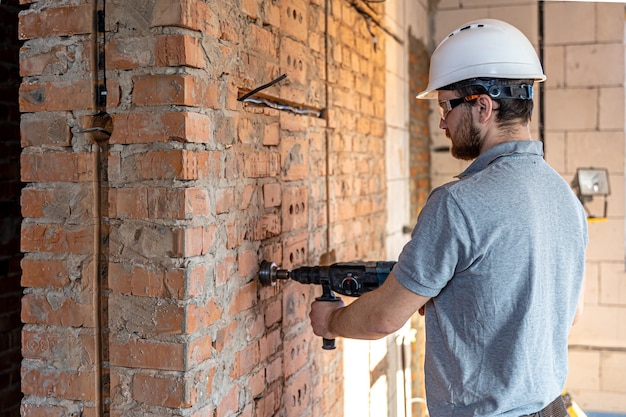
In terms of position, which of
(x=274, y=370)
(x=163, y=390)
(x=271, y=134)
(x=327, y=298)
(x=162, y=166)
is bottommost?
(x=274, y=370)

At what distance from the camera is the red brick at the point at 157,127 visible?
141cm

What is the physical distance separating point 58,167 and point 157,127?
26 centimetres

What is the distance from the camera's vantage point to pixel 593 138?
458 centimetres

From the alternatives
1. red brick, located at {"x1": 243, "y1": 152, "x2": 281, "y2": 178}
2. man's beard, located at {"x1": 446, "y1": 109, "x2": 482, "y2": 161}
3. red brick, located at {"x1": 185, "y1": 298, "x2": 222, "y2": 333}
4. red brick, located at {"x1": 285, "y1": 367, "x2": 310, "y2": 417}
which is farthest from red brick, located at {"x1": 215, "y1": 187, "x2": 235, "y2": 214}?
red brick, located at {"x1": 285, "y1": 367, "x2": 310, "y2": 417}

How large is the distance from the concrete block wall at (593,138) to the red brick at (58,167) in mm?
3863

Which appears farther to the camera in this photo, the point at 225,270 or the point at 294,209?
the point at 294,209

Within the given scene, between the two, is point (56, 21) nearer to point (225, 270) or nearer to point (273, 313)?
point (225, 270)

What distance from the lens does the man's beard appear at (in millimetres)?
1536

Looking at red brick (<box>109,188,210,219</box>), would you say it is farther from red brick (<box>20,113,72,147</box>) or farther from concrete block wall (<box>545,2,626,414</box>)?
concrete block wall (<box>545,2,626,414</box>)

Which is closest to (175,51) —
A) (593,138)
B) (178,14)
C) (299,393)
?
(178,14)

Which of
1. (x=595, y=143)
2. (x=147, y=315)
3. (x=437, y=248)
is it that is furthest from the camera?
(x=595, y=143)

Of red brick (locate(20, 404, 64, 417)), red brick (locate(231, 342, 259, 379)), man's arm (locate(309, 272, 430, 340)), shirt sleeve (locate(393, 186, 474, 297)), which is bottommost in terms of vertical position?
red brick (locate(20, 404, 64, 417))

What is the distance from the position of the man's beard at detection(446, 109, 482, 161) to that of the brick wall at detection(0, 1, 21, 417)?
1.53 meters

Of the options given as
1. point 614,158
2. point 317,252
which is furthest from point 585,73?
point 317,252
